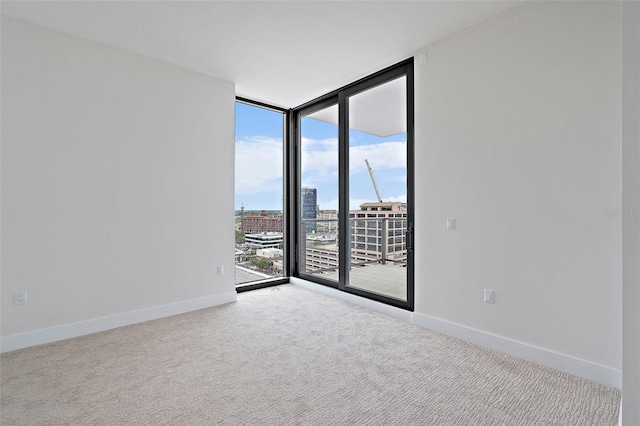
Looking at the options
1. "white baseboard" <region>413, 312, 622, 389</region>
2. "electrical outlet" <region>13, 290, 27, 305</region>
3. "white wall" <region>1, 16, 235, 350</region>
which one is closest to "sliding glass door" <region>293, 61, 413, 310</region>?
"white baseboard" <region>413, 312, 622, 389</region>

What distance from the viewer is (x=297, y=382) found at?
2.08m

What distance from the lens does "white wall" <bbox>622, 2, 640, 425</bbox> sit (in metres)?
1.44

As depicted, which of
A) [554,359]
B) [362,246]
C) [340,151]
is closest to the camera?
[554,359]

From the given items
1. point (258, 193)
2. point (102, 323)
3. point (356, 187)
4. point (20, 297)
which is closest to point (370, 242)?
point (356, 187)

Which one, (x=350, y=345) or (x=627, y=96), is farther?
(x=350, y=345)

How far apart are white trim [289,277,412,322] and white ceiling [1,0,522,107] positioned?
264 cm

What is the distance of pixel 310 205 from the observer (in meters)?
4.79

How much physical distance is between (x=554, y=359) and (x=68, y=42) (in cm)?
478

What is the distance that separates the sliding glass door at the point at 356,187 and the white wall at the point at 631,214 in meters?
1.98

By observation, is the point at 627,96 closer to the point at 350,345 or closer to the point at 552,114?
the point at 552,114

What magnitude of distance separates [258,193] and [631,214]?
3928 millimetres

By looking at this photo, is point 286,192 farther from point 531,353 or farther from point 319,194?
point 531,353

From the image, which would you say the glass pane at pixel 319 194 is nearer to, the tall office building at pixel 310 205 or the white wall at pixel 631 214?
the tall office building at pixel 310 205

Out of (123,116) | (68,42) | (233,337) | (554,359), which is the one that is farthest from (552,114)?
(68,42)
